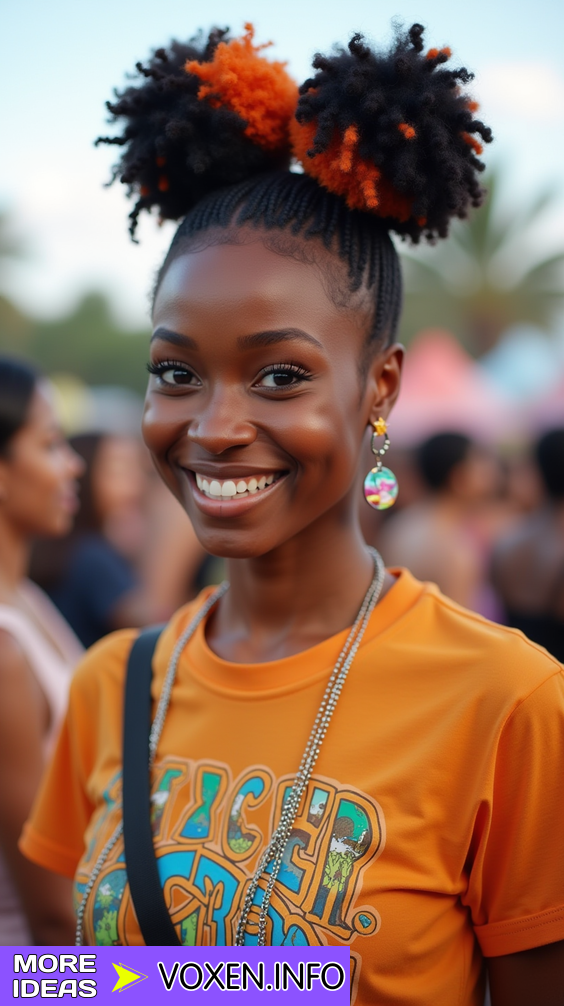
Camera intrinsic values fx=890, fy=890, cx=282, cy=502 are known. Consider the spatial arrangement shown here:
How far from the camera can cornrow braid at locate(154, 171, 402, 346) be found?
1862 millimetres

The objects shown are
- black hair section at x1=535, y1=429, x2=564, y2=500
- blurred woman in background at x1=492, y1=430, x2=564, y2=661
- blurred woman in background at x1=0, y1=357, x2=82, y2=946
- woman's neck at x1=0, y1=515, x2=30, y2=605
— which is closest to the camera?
blurred woman in background at x1=0, y1=357, x2=82, y2=946

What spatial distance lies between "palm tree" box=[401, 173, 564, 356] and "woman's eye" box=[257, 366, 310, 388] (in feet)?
70.0

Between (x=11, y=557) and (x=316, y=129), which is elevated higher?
(x=316, y=129)

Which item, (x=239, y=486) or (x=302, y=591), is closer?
(x=239, y=486)

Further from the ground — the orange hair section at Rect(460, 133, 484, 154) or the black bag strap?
the orange hair section at Rect(460, 133, 484, 154)

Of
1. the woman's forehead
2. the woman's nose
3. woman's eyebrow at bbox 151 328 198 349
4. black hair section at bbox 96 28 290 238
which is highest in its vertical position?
black hair section at bbox 96 28 290 238

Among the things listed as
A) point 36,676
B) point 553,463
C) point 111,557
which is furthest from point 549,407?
point 36,676

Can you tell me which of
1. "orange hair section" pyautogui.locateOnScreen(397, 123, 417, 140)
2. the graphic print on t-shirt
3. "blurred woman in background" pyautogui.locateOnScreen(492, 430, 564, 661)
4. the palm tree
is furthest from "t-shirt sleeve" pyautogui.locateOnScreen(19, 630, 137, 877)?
the palm tree

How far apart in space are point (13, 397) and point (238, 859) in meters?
2.18

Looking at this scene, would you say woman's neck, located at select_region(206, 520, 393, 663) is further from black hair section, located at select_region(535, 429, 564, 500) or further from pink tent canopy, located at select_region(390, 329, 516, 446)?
pink tent canopy, located at select_region(390, 329, 516, 446)

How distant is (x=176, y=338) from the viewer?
1802mm

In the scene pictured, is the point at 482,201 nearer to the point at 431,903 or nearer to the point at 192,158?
the point at 192,158

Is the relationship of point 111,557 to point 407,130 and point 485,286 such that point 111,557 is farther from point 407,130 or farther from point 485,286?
point 485,286

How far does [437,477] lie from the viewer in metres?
6.34
